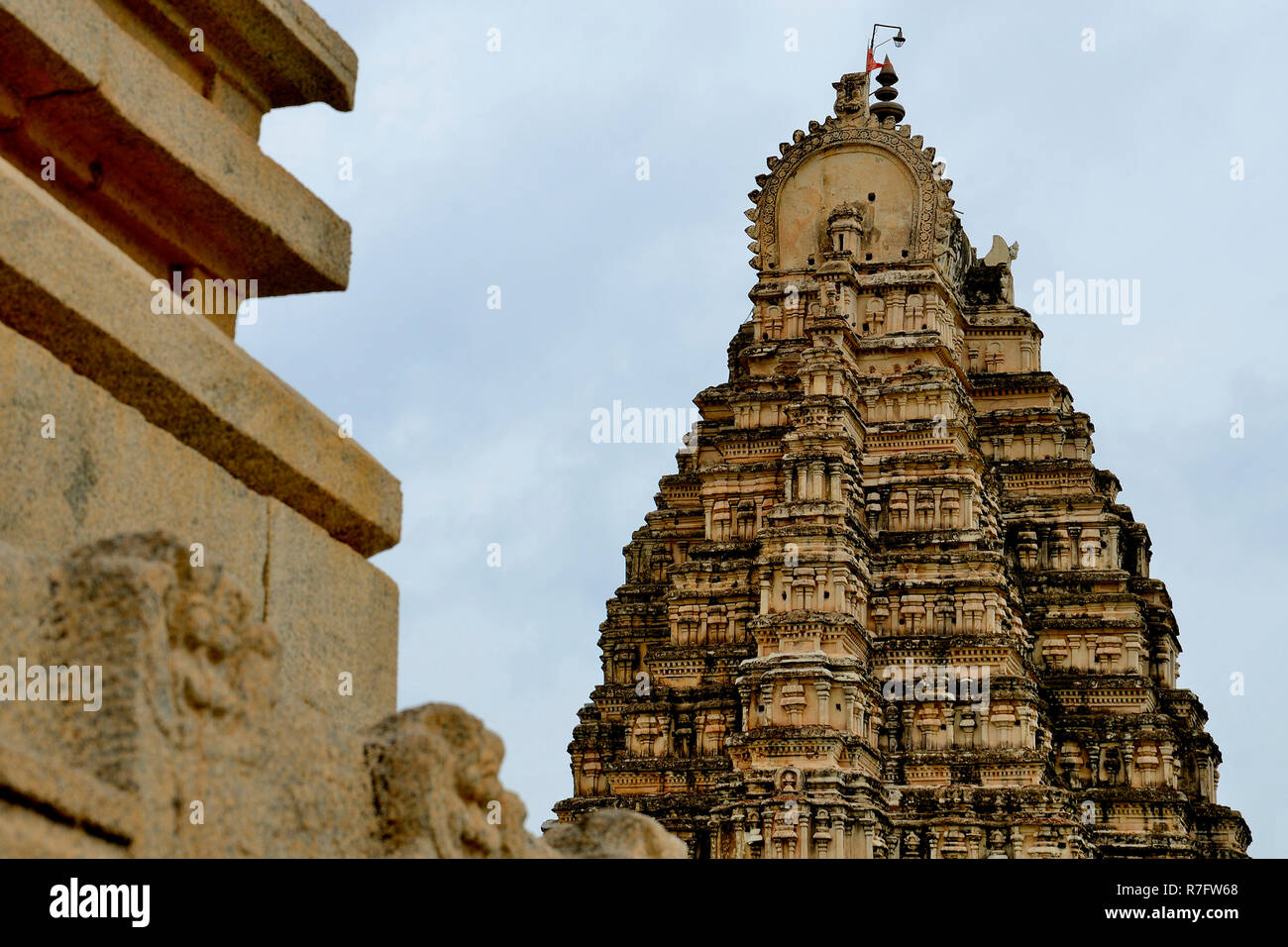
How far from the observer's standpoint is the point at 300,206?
9.11 metres

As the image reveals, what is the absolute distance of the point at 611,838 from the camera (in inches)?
321

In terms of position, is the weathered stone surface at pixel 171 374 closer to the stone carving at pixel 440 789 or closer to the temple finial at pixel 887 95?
the stone carving at pixel 440 789

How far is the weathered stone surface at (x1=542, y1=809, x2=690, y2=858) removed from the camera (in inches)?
319

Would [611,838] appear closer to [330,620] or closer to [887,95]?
[330,620]

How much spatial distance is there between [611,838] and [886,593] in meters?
39.8

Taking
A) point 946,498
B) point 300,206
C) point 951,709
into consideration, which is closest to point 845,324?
point 946,498

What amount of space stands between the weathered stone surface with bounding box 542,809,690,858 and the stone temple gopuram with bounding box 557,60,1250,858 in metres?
33.9

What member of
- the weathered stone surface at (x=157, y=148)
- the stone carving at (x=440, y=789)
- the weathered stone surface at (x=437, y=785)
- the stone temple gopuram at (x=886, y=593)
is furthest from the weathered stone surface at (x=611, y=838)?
the stone temple gopuram at (x=886, y=593)

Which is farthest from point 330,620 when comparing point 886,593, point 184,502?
point 886,593

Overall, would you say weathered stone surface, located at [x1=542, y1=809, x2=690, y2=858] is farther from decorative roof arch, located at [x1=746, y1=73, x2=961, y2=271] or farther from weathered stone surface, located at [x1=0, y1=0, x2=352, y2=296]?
decorative roof arch, located at [x1=746, y1=73, x2=961, y2=271]

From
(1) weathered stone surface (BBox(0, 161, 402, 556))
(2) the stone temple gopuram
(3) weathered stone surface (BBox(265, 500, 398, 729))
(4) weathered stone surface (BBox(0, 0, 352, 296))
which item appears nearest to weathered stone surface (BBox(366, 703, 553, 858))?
(3) weathered stone surface (BBox(265, 500, 398, 729))

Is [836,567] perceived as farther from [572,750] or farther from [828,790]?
[572,750]

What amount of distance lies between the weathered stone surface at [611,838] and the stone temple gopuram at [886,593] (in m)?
33.9
